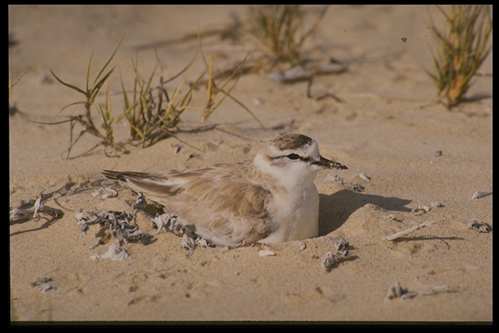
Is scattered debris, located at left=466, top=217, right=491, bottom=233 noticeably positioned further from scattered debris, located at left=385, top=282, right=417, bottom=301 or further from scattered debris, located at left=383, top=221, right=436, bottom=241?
scattered debris, located at left=385, top=282, right=417, bottom=301

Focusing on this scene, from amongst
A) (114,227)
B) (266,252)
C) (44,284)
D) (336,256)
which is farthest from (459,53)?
(44,284)

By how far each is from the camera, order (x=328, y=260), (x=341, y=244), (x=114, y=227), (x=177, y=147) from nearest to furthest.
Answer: (x=328, y=260) < (x=341, y=244) < (x=114, y=227) < (x=177, y=147)

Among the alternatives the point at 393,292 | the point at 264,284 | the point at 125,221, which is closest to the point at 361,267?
the point at 393,292

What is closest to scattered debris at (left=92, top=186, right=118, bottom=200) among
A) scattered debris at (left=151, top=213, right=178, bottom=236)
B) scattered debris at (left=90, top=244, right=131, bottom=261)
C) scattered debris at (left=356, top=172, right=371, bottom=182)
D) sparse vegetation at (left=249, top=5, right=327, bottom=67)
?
scattered debris at (left=151, top=213, right=178, bottom=236)

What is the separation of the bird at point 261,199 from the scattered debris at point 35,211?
83 centimetres

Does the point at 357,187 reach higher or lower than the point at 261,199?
lower

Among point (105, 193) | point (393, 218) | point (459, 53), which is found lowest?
point (105, 193)

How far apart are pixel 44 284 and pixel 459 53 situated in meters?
5.21

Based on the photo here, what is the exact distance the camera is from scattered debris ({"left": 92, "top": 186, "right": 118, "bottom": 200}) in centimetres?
473

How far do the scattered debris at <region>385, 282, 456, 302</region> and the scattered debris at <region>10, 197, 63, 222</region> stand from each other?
259 cm

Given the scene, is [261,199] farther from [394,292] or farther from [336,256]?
[394,292]

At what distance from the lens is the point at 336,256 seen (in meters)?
3.91
